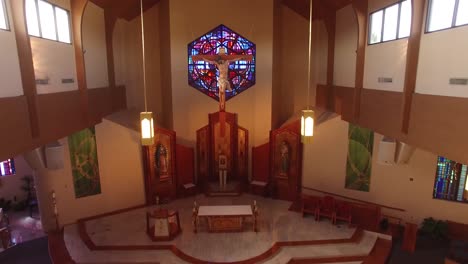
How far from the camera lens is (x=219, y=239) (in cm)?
830

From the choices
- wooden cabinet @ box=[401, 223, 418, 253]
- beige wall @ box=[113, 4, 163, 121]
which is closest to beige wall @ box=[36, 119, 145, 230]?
beige wall @ box=[113, 4, 163, 121]

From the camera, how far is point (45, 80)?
559 cm

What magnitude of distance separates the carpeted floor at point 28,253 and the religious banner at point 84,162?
1.54 metres

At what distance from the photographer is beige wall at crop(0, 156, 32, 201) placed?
1098cm

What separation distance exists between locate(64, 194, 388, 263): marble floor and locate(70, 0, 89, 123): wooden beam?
10.9 ft

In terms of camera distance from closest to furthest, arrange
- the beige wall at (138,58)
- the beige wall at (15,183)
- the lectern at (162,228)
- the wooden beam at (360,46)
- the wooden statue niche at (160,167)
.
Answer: the wooden beam at (360,46)
the lectern at (162,228)
the wooden statue niche at (160,167)
the beige wall at (15,183)
the beige wall at (138,58)

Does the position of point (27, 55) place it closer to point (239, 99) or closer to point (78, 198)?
A: point (78, 198)

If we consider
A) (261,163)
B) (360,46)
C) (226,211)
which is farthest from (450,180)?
(226,211)

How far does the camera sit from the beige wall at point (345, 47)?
8.49 meters

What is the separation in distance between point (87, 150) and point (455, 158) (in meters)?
8.66

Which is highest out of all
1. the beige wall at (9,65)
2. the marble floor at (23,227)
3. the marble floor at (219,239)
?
the beige wall at (9,65)

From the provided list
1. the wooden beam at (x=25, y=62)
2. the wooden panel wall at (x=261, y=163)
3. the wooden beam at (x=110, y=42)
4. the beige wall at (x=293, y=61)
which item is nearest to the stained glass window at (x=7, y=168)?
the wooden beam at (x=110, y=42)

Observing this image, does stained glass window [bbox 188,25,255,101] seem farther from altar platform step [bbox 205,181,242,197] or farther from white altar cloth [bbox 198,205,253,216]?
white altar cloth [bbox 198,205,253,216]

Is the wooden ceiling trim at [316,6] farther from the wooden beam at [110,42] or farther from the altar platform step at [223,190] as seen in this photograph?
the altar platform step at [223,190]
